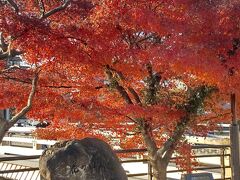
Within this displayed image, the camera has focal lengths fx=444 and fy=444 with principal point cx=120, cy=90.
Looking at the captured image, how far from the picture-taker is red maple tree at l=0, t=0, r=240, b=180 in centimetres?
767

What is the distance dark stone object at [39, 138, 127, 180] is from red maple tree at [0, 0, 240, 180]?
1.57 metres

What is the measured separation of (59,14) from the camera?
8508 mm

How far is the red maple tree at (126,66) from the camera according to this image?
25.2 feet

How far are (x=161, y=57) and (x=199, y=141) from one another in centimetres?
868

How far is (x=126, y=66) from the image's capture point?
839cm

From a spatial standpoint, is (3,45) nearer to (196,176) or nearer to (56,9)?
(56,9)

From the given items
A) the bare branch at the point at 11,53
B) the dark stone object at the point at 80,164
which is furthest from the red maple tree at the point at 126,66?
the dark stone object at the point at 80,164

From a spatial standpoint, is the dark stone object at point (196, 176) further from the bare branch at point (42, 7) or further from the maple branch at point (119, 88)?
the bare branch at point (42, 7)

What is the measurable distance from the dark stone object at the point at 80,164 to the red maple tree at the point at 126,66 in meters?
1.57

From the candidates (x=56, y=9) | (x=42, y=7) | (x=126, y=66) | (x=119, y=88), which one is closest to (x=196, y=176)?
(x=126, y=66)

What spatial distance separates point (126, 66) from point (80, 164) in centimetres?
214

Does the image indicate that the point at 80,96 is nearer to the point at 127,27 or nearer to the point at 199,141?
the point at 127,27

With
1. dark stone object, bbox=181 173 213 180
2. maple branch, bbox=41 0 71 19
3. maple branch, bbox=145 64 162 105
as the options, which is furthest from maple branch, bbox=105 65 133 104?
dark stone object, bbox=181 173 213 180

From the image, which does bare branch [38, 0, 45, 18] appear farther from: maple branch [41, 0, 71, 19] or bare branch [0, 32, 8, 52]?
bare branch [0, 32, 8, 52]
